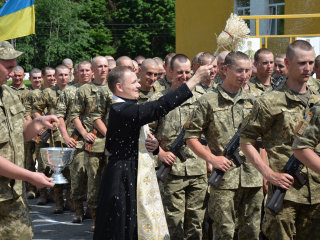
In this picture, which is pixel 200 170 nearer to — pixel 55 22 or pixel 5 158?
pixel 5 158

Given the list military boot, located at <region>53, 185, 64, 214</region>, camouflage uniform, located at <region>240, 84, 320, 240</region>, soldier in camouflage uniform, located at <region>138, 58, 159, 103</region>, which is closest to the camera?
camouflage uniform, located at <region>240, 84, 320, 240</region>

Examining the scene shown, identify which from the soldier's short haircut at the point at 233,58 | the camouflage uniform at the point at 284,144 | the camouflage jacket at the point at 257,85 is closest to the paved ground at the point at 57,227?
the camouflage jacket at the point at 257,85

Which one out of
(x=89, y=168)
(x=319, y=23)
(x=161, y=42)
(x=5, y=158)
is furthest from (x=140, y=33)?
(x=5, y=158)

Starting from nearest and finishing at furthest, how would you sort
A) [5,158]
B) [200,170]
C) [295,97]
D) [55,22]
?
[5,158]
[295,97]
[200,170]
[55,22]

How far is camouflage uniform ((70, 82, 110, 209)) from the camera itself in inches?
374

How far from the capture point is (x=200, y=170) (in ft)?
25.9

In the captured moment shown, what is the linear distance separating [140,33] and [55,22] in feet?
29.5

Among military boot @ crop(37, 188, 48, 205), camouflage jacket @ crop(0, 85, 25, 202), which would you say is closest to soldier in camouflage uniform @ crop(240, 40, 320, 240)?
camouflage jacket @ crop(0, 85, 25, 202)

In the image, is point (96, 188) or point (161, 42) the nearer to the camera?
point (96, 188)

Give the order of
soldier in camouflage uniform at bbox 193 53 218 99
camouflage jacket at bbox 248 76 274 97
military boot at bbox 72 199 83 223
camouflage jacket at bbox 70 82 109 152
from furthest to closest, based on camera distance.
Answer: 1. military boot at bbox 72 199 83 223
2. camouflage jacket at bbox 70 82 109 152
3. camouflage jacket at bbox 248 76 274 97
4. soldier in camouflage uniform at bbox 193 53 218 99

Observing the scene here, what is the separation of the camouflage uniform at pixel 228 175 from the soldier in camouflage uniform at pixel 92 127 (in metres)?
2.71

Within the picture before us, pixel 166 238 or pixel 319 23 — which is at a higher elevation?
pixel 319 23

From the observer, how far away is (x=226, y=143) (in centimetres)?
686

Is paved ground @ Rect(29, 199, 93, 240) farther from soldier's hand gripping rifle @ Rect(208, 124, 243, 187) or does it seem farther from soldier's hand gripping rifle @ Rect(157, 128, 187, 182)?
soldier's hand gripping rifle @ Rect(208, 124, 243, 187)
